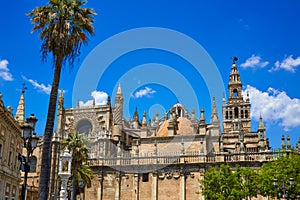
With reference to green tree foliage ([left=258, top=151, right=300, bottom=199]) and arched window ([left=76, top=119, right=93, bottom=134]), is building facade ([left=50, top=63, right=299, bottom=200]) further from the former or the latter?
green tree foliage ([left=258, top=151, right=300, bottom=199])

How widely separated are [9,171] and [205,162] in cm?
A: 2077

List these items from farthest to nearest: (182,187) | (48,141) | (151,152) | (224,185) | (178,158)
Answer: (151,152) → (178,158) → (182,187) → (224,185) → (48,141)

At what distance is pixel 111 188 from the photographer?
137ft

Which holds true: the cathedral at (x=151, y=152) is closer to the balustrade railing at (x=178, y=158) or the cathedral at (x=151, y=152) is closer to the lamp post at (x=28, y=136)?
the balustrade railing at (x=178, y=158)

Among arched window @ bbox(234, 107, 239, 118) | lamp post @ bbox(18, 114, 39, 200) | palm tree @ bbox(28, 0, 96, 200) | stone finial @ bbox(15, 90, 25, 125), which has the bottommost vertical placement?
lamp post @ bbox(18, 114, 39, 200)

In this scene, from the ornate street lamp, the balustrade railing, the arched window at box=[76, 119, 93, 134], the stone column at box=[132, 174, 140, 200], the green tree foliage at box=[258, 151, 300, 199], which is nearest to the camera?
the ornate street lamp

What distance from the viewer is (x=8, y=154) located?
82.4ft

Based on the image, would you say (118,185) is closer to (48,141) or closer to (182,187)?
(182,187)

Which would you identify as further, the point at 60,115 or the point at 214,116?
the point at 60,115

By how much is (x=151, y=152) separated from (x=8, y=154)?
21844 mm

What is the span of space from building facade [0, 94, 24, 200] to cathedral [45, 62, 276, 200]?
46.4 feet

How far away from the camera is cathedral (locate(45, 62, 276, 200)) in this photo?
3897cm

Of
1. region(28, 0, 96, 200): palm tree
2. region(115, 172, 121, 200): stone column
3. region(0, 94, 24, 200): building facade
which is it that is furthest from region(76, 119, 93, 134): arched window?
region(28, 0, 96, 200): palm tree

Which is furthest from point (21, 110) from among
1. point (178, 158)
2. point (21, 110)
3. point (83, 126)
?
point (178, 158)
